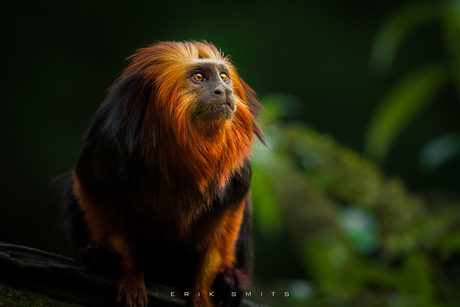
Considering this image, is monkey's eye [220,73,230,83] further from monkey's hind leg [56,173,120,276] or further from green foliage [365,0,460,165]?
green foliage [365,0,460,165]

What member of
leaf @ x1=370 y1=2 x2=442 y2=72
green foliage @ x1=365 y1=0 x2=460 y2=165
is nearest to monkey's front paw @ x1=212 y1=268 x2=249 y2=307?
green foliage @ x1=365 y1=0 x2=460 y2=165

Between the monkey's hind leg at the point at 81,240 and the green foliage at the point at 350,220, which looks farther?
the green foliage at the point at 350,220

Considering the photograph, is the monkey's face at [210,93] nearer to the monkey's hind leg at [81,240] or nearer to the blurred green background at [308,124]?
the monkey's hind leg at [81,240]

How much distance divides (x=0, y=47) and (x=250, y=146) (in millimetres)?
3393

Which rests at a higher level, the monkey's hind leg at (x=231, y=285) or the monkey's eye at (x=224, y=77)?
the monkey's eye at (x=224, y=77)

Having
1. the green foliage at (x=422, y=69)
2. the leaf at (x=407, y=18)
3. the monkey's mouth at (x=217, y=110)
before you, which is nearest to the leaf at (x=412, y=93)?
the green foliage at (x=422, y=69)

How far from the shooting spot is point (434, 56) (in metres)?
4.95

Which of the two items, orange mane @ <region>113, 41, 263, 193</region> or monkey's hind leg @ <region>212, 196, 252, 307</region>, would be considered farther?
monkey's hind leg @ <region>212, 196, 252, 307</region>

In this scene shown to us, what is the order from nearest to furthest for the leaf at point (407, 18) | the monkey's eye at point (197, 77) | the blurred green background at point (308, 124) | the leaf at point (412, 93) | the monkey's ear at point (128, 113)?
1. the monkey's ear at point (128, 113)
2. the monkey's eye at point (197, 77)
3. the leaf at point (407, 18)
4. the leaf at point (412, 93)
5. the blurred green background at point (308, 124)

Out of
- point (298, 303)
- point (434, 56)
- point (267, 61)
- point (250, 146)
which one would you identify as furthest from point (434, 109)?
point (250, 146)

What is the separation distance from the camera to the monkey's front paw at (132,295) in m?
1.40

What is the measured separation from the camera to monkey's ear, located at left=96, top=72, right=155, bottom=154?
1.37 meters

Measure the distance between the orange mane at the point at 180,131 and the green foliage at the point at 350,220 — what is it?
49 centimetres

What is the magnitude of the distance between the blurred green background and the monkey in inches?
21.6
